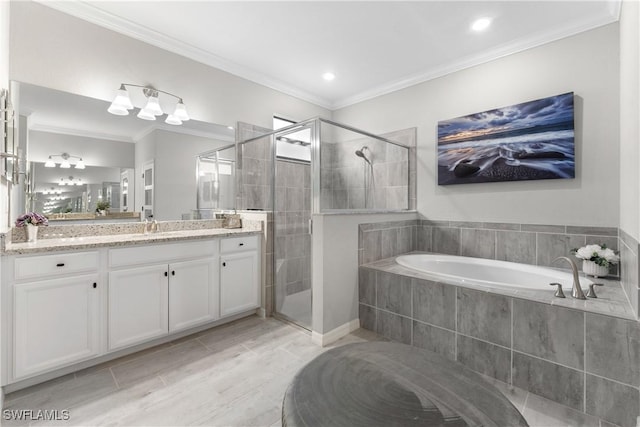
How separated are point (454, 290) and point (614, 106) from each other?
2.00 m

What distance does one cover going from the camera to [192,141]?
9.26 ft

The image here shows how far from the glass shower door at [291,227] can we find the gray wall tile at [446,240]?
161cm

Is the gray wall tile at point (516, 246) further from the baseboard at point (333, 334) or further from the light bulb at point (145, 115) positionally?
the light bulb at point (145, 115)

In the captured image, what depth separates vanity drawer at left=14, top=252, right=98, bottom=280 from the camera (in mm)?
1644

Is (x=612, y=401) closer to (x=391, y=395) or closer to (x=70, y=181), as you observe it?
(x=391, y=395)

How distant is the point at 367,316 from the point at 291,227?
1144 millimetres

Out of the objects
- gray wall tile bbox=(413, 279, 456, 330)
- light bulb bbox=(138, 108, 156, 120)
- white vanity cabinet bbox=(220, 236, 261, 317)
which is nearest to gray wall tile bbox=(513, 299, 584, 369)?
gray wall tile bbox=(413, 279, 456, 330)

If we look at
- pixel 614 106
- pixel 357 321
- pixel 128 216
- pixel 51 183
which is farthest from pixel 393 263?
pixel 51 183

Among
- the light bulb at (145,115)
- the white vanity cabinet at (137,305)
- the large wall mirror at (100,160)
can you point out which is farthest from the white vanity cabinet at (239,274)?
the light bulb at (145,115)

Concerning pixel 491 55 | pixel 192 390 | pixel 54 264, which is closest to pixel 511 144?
pixel 491 55

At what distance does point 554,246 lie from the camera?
2529 mm

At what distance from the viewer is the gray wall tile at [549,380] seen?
5.14 ft

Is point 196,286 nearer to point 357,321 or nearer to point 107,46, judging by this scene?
point 357,321

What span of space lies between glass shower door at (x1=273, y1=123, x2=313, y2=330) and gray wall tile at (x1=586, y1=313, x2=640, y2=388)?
197cm
